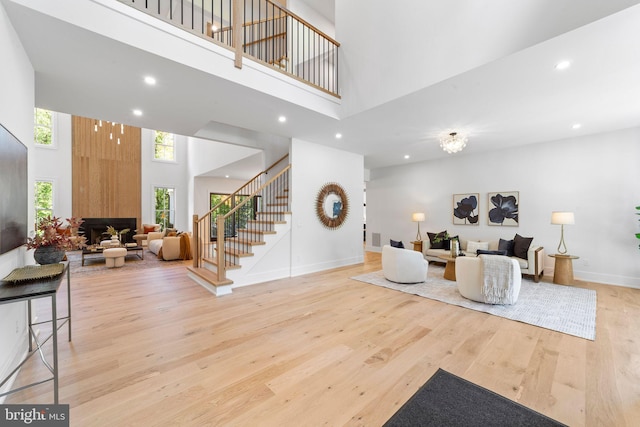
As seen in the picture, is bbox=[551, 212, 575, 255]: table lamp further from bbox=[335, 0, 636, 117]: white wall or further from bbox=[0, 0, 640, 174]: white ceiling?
bbox=[335, 0, 636, 117]: white wall

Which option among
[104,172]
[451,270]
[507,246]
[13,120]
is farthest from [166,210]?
[507,246]

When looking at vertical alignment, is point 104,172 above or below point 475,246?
above

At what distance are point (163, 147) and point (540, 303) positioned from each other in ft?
42.0

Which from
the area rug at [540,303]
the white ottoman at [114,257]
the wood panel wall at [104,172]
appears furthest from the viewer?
the wood panel wall at [104,172]

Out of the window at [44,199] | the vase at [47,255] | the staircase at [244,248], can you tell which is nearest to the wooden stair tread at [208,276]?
the staircase at [244,248]

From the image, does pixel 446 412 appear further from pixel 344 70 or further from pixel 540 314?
pixel 344 70

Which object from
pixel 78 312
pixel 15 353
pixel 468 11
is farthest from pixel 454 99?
pixel 78 312

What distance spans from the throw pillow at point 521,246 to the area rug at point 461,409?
4.32 m

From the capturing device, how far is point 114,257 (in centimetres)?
607

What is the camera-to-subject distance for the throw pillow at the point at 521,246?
201 inches

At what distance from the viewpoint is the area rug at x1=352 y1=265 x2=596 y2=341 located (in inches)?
118

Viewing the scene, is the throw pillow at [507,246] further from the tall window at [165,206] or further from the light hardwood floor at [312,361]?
the tall window at [165,206]

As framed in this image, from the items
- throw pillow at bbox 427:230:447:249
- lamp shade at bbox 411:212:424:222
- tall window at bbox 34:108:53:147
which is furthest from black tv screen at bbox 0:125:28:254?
tall window at bbox 34:108:53:147

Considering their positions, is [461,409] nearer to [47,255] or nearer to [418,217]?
[47,255]
